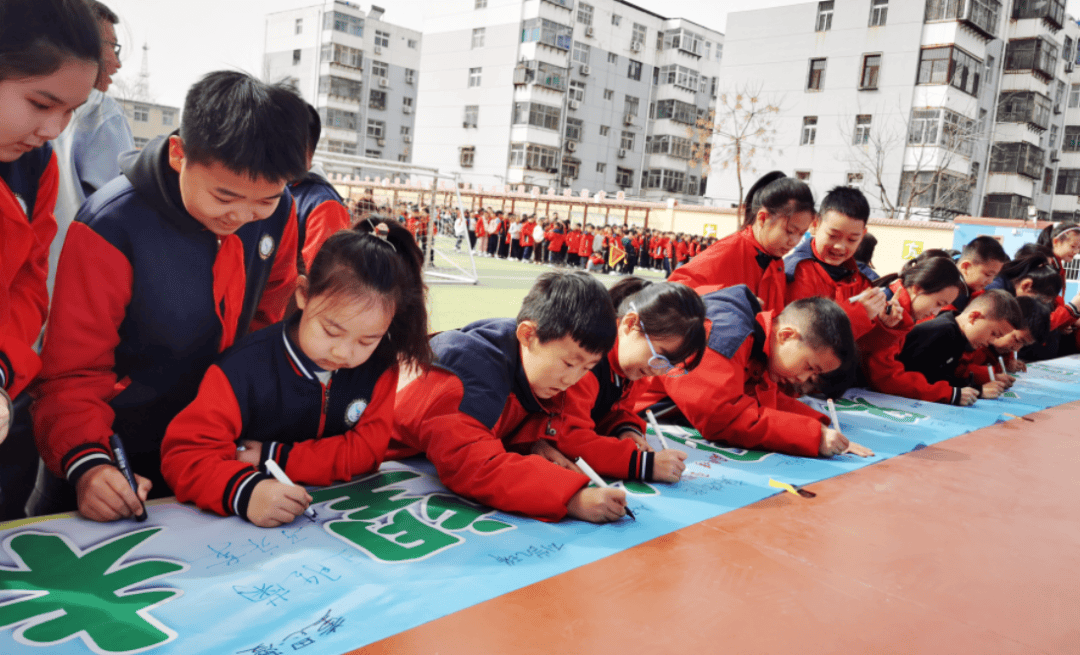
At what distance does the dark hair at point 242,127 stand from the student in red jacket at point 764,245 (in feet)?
6.73

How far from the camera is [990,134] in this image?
2262cm

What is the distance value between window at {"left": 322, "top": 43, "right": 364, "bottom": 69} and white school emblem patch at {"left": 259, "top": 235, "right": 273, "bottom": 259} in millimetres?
32911

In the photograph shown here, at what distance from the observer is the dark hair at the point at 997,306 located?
3809 millimetres

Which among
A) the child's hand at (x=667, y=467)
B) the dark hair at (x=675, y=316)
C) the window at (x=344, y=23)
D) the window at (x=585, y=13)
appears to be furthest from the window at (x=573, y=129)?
the child's hand at (x=667, y=467)

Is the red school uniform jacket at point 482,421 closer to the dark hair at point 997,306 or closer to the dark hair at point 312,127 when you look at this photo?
the dark hair at point 312,127

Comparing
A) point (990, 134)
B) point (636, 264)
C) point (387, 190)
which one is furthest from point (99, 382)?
point (990, 134)

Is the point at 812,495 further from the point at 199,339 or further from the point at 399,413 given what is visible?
the point at 199,339

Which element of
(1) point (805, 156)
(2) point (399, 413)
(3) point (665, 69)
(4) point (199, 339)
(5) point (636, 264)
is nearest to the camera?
(4) point (199, 339)

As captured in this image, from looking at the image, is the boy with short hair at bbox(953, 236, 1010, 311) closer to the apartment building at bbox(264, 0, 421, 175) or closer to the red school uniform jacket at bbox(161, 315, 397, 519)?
the red school uniform jacket at bbox(161, 315, 397, 519)

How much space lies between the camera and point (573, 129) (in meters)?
28.8

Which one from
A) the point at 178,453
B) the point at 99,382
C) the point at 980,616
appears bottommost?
the point at 980,616

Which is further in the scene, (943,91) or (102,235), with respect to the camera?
(943,91)

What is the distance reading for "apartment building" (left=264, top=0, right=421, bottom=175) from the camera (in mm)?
32156

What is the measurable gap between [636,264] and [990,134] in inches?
485
